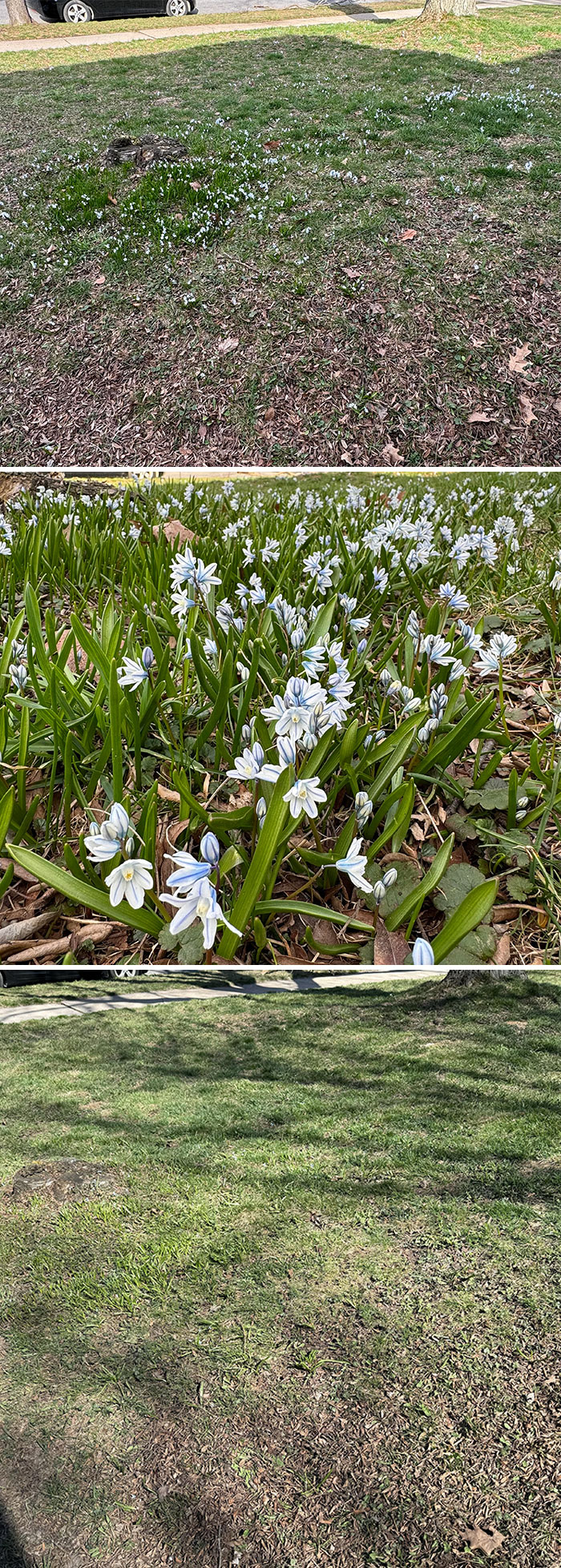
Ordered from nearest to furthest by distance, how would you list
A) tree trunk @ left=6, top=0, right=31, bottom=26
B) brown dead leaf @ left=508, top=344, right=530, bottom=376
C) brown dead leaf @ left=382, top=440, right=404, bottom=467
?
1. brown dead leaf @ left=382, top=440, right=404, bottom=467
2. brown dead leaf @ left=508, top=344, right=530, bottom=376
3. tree trunk @ left=6, top=0, right=31, bottom=26

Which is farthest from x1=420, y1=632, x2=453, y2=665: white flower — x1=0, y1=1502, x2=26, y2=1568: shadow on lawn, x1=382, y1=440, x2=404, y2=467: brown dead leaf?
x1=382, y1=440, x2=404, y2=467: brown dead leaf

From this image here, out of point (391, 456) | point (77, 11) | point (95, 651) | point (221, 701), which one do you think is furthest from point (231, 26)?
point (221, 701)

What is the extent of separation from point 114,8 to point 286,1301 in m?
17.3

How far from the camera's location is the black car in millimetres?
12570

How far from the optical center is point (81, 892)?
4.88 ft

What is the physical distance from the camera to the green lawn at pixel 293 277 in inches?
201

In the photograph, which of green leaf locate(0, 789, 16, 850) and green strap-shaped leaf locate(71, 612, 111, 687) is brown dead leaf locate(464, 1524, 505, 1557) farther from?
green strap-shaped leaf locate(71, 612, 111, 687)

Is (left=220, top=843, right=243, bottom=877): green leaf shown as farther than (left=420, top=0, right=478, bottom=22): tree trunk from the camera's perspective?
No

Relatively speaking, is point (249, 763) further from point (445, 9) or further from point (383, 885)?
point (445, 9)

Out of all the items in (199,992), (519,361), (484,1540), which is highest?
(519,361)

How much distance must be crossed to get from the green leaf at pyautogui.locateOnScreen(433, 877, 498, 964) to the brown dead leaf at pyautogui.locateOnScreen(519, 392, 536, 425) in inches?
174

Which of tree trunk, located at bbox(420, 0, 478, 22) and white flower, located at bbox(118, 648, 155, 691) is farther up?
tree trunk, located at bbox(420, 0, 478, 22)

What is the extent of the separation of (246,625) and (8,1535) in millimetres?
2010

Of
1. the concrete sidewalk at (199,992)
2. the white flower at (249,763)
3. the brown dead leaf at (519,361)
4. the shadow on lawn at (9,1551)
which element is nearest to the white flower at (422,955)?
the concrete sidewalk at (199,992)
